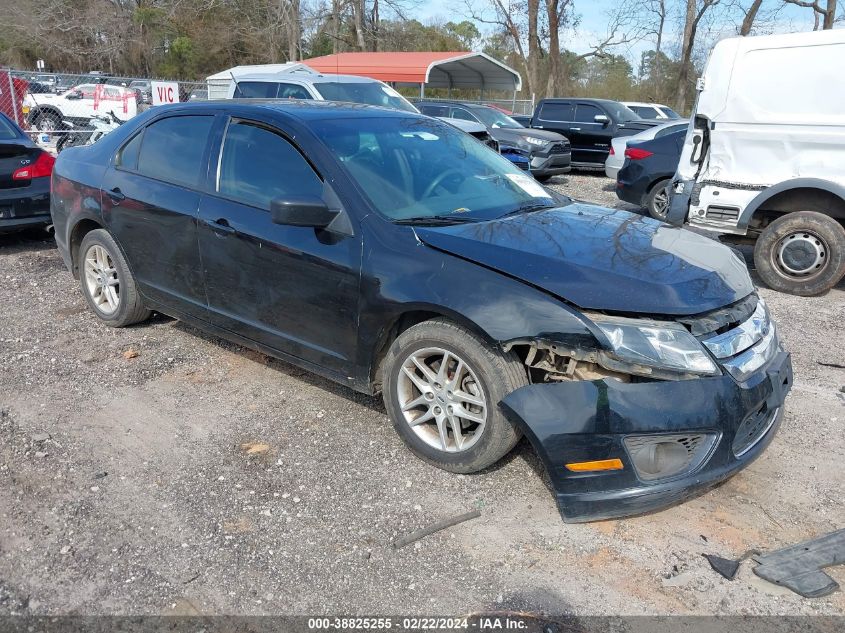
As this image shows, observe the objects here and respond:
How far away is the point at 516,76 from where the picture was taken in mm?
29922

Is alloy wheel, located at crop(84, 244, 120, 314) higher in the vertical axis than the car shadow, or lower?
higher

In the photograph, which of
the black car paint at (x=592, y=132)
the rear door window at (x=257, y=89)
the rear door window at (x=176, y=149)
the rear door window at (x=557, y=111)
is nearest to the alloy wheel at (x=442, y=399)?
the rear door window at (x=176, y=149)

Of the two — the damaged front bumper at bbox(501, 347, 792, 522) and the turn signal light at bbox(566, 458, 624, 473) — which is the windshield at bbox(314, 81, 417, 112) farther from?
the turn signal light at bbox(566, 458, 624, 473)

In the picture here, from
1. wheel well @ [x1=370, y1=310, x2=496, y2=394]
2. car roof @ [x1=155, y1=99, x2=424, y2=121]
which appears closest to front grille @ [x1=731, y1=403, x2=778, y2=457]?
wheel well @ [x1=370, y1=310, x2=496, y2=394]

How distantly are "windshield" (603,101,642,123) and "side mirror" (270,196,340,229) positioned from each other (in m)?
13.2

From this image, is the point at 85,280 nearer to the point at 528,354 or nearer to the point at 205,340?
the point at 205,340

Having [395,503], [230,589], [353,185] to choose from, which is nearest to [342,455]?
[395,503]

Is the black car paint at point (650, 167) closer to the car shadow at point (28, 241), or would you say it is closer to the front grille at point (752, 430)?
the front grille at point (752, 430)

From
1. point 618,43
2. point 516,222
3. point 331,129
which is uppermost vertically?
point 618,43

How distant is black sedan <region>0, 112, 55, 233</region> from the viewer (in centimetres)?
730

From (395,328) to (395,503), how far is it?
0.85 metres

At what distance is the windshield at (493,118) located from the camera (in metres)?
14.5

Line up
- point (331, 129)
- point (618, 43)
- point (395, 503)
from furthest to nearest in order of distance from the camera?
point (618, 43) → point (331, 129) → point (395, 503)

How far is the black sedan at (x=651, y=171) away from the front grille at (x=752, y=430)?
6967 mm
